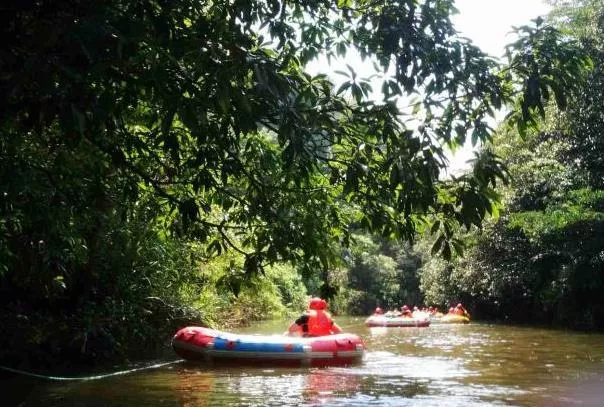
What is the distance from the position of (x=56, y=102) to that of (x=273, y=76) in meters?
0.94

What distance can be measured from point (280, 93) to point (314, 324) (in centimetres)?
902

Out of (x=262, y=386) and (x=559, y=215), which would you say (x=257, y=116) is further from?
(x=559, y=215)

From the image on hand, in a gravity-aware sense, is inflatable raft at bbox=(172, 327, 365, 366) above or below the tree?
below

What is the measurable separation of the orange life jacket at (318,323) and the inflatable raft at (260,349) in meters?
0.61

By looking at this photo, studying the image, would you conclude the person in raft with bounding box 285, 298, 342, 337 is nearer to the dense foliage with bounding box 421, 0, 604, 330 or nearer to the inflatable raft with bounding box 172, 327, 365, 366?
the inflatable raft with bounding box 172, 327, 365, 366

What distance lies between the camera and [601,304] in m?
17.9

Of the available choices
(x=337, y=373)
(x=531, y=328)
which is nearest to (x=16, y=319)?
(x=337, y=373)

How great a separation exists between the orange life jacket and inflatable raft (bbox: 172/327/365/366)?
2.01 ft

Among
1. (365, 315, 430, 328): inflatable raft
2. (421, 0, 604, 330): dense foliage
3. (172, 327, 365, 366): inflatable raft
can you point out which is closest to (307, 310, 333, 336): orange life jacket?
(172, 327, 365, 366): inflatable raft

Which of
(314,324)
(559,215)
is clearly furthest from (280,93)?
(559,215)

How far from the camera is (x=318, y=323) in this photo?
1154cm

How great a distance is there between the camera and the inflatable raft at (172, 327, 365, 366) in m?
10.3

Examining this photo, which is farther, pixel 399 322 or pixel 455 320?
pixel 455 320

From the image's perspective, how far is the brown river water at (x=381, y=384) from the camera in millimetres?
7438
